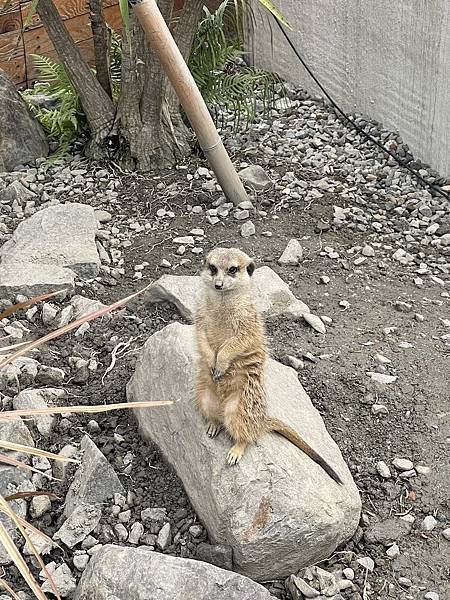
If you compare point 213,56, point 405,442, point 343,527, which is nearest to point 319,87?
point 213,56

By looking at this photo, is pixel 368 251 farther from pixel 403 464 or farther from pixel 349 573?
pixel 349 573

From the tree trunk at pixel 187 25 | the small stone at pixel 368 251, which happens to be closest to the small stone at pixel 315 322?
the small stone at pixel 368 251

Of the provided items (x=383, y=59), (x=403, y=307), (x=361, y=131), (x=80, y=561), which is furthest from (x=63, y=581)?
(x=383, y=59)

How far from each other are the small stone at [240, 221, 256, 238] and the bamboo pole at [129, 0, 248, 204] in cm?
21

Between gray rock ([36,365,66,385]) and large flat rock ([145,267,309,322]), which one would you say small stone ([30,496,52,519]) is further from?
large flat rock ([145,267,309,322])

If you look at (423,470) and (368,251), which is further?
(368,251)

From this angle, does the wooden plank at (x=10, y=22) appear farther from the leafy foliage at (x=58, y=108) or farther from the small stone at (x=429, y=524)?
the small stone at (x=429, y=524)

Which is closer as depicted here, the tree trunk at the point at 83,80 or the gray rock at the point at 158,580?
the gray rock at the point at 158,580

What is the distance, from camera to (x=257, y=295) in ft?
11.5

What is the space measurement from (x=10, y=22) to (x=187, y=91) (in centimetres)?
198

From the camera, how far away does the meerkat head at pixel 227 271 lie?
2.63 metres

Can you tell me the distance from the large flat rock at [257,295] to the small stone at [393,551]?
3.66 ft

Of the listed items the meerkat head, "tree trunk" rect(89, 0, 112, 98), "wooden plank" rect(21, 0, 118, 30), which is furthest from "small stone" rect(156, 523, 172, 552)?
"wooden plank" rect(21, 0, 118, 30)

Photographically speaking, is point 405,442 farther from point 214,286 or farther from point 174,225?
point 174,225
